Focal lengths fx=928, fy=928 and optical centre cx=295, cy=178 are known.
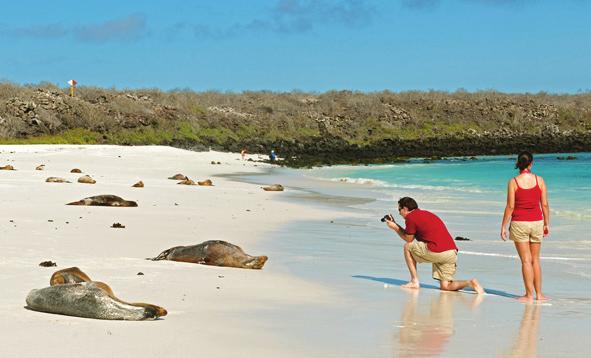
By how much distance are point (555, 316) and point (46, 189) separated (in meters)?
13.5

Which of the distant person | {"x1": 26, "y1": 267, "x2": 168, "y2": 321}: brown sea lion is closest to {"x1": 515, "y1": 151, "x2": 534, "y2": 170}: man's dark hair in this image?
the distant person

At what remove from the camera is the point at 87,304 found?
687 cm

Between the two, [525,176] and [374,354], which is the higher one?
[525,176]

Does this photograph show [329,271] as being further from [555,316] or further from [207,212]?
[207,212]

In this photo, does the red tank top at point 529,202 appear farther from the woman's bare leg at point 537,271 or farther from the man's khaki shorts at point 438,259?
the man's khaki shorts at point 438,259

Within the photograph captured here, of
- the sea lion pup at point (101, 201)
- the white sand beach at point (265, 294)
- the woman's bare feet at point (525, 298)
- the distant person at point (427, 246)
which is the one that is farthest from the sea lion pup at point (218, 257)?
the sea lion pup at point (101, 201)

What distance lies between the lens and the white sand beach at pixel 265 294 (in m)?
6.35

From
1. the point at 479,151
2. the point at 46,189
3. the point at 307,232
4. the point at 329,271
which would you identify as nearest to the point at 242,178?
the point at 46,189

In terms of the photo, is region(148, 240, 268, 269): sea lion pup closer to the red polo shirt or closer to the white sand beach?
the white sand beach

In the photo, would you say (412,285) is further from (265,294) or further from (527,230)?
(265,294)

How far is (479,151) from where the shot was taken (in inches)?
2491

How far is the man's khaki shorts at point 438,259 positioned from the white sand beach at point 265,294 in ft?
0.62

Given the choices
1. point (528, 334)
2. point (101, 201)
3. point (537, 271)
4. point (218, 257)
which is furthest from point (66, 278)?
point (101, 201)

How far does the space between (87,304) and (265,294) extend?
207 cm
